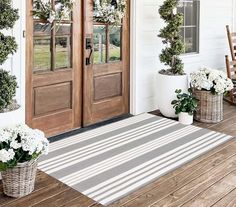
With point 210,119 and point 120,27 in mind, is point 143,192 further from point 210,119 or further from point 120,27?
point 120,27

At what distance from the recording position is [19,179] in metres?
2.60

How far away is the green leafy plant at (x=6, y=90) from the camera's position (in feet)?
9.09

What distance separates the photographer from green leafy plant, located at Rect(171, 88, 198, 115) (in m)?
4.48

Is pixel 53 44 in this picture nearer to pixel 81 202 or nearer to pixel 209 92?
pixel 81 202

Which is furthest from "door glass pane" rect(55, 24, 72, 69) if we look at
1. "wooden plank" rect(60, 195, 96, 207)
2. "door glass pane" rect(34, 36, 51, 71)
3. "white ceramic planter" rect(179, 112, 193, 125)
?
"wooden plank" rect(60, 195, 96, 207)

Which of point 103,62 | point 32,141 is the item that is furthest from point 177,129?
point 32,141

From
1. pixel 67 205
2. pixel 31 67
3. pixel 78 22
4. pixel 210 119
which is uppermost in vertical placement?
pixel 78 22

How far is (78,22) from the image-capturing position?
407cm

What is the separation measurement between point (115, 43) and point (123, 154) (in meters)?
1.70

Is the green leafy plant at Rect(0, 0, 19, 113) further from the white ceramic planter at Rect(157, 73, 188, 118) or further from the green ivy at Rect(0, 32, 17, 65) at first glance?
the white ceramic planter at Rect(157, 73, 188, 118)

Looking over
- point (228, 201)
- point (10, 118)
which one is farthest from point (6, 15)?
point (228, 201)

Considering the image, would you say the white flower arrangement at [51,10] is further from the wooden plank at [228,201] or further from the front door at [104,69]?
the wooden plank at [228,201]

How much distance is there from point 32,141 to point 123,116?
235cm

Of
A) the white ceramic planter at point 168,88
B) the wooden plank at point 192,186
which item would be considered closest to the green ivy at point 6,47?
the wooden plank at point 192,186
